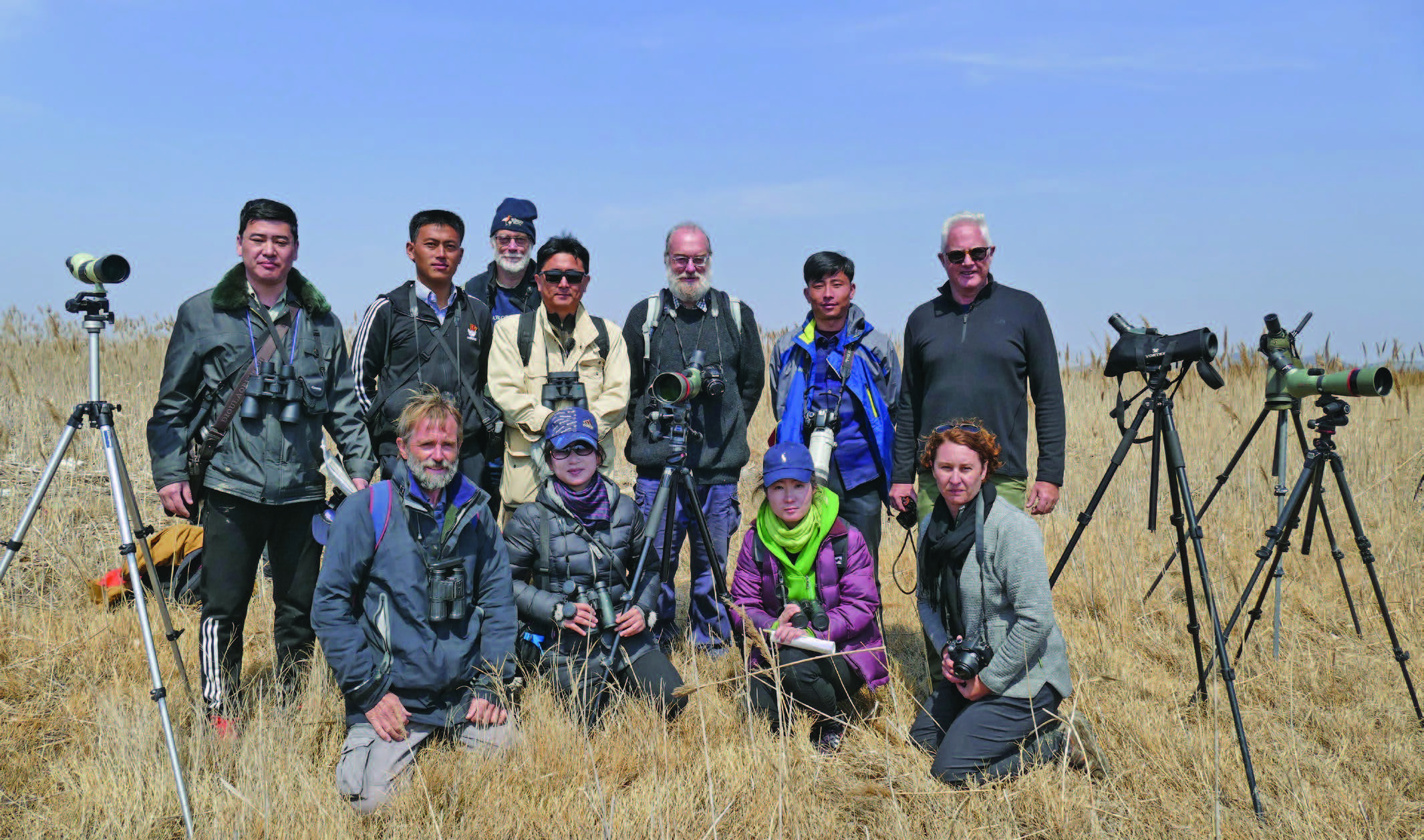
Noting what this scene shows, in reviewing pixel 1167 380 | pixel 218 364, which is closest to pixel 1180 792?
pixel 1167 380

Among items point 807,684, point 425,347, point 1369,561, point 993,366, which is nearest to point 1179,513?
point 1369,561

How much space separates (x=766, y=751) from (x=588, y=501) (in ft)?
3.92

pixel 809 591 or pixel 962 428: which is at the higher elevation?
pixel 962 428

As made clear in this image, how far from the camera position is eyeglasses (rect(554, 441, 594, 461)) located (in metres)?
3.49

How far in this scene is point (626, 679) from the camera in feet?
11.4

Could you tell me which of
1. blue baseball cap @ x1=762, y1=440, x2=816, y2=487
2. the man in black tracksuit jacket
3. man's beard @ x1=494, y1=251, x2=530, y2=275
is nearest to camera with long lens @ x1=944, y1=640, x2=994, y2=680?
blue baseball cap @ x1=762, y1=440, x2=816, y2=487

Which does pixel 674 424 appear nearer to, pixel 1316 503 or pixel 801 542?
pixel 801 542

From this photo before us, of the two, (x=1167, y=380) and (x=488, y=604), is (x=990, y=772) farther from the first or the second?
(x=488, y=604)

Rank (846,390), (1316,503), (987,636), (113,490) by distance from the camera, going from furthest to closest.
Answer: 1. (846,390)
2. (1316,503)
3. (987,636)
4. (113,490)

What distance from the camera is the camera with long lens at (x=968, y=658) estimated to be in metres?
3.01

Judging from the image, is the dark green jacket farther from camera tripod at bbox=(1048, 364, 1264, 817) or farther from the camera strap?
camera tripod at bbox=(1048, 364, 1264, 817)

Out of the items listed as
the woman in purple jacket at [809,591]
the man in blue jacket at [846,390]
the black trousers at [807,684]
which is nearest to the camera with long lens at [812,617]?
the woman in purple jacket at [809,591]

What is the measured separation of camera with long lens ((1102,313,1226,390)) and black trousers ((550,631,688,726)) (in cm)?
204

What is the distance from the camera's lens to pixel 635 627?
348 cm
